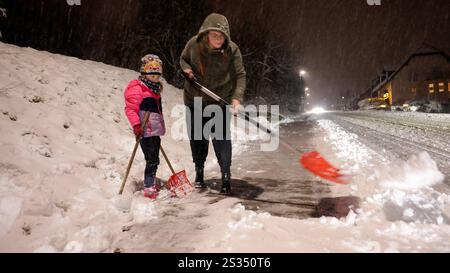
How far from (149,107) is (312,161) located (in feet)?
12.0

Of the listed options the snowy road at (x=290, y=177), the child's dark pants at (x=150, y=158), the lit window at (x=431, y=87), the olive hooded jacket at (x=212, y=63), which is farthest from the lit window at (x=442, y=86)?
the child's dark pants at (x=150, y=158)

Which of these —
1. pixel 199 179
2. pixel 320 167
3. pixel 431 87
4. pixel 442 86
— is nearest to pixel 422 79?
pixel 431 87

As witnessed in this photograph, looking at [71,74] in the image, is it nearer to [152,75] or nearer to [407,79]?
[152,75]

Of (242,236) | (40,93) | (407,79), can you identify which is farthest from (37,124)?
(407,79)

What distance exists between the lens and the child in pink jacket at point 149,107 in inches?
158

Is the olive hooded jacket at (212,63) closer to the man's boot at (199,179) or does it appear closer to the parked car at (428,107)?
the man's boot at (199,179)

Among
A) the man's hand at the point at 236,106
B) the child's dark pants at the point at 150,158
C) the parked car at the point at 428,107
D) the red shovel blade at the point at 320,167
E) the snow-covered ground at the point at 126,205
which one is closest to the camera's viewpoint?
the snow-covered ground at the point at 126,205

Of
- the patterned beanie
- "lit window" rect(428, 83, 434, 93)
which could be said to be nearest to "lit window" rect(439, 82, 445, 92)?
"lit window" rect(428, 83, 434, 93)

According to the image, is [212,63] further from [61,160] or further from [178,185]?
[61,160]

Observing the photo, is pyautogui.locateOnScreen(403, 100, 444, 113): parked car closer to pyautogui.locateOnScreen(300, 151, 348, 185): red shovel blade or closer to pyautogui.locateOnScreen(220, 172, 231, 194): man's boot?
pyautogui.locateOnScreen(300, 151, 348, 185): red shovel blade

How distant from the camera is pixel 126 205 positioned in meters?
3.49

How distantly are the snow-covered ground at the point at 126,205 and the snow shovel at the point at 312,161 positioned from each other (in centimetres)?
25
